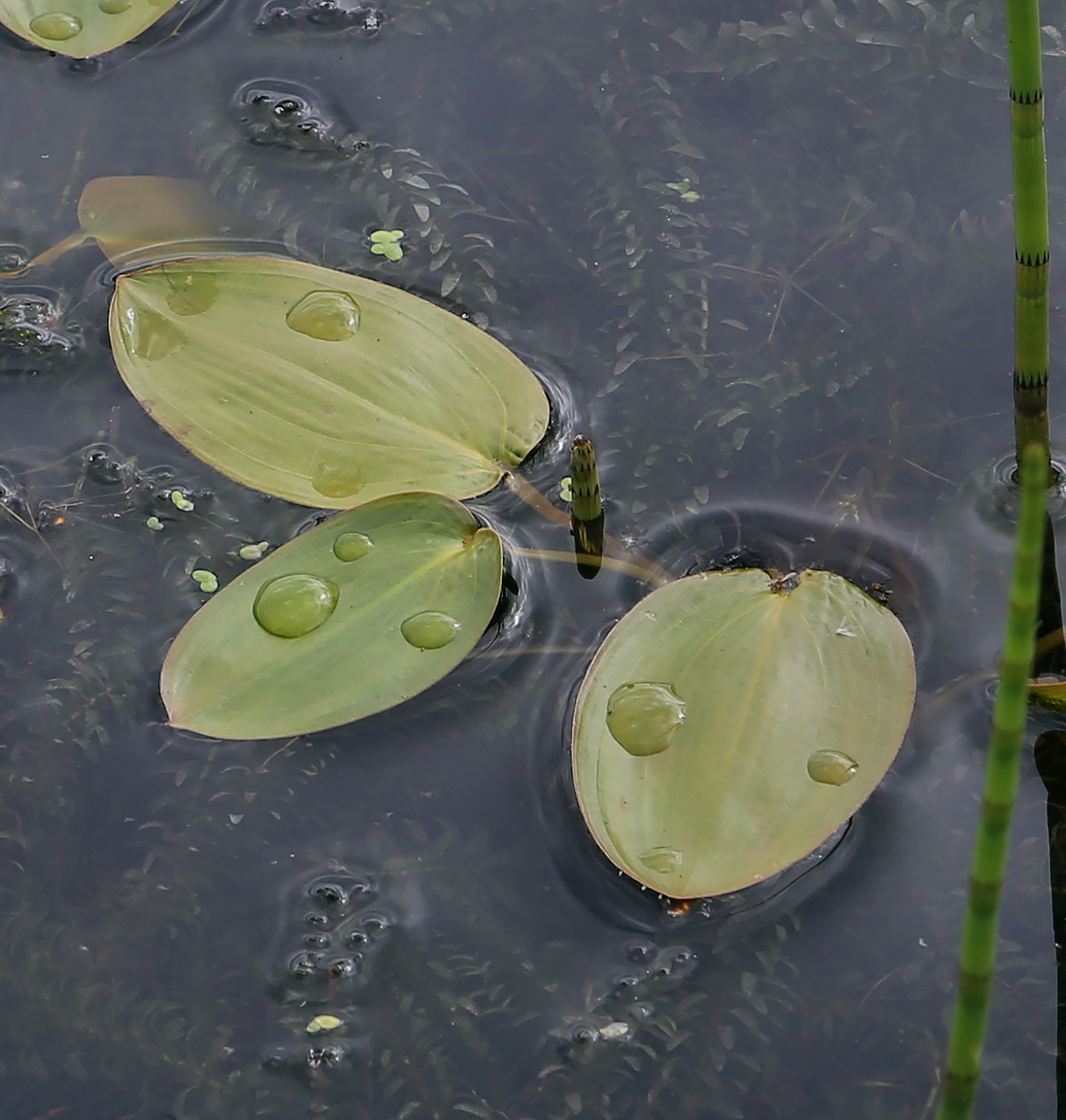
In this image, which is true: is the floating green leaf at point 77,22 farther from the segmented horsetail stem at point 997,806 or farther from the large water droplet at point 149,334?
the segmented horsetail stem at point 997,806

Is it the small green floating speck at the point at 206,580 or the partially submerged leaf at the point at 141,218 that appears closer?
the small green floating speck at the point at 206,580

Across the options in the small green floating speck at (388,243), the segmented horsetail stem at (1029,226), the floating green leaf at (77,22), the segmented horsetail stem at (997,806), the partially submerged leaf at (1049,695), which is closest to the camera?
the segmented horsetail stem at (997,806)

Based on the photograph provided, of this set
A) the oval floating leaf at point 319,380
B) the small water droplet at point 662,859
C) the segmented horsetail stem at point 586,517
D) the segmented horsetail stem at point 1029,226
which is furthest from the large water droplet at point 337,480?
the segmented horsetail stem at point 1029,226

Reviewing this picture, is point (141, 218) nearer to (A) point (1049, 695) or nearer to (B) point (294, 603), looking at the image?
(B) point (294, 603)

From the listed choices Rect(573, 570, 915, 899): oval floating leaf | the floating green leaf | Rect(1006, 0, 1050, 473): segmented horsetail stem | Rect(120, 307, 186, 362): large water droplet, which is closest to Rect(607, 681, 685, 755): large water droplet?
Rect(573, 570, 915, 899): oval floating leaf

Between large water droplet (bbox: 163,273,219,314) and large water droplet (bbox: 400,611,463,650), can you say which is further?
large water droplet (bbox: 163,273,219,314)

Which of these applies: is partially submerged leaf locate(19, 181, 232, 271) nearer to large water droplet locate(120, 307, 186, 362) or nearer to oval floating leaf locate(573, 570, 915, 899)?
large water droplet locate(120, 307, 186, 362)

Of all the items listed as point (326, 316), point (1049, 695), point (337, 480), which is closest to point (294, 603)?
point (337, 480)
